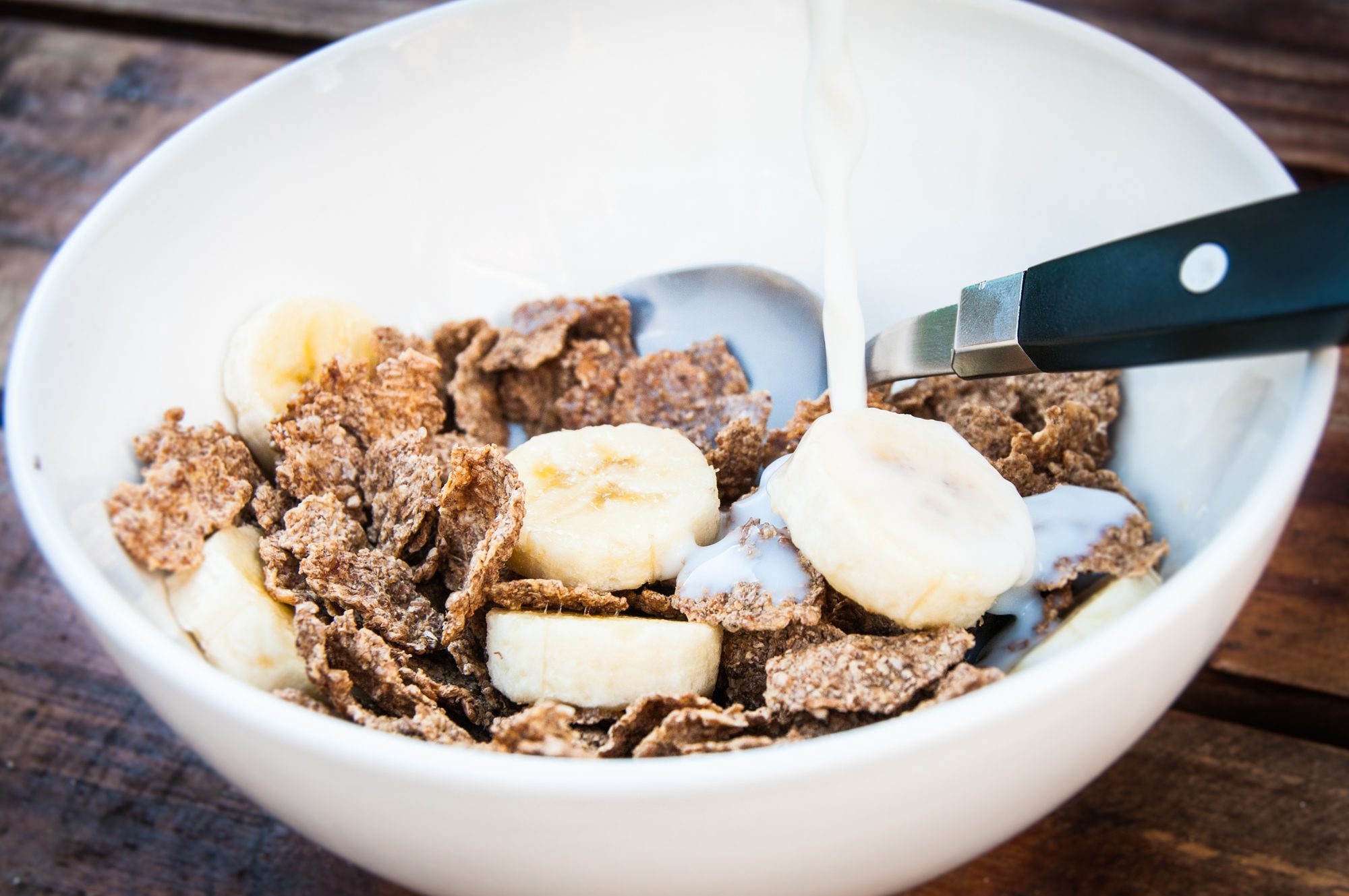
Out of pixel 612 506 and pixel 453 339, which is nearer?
pixel 612 506

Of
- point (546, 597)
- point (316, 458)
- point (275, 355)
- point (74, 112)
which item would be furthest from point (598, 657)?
point (74, 112)

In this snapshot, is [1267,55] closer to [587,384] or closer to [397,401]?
[587,384]

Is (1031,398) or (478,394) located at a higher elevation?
(1031,398)

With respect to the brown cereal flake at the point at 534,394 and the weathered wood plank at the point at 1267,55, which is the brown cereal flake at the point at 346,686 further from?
the weathered wood plank at the point at 1267,55

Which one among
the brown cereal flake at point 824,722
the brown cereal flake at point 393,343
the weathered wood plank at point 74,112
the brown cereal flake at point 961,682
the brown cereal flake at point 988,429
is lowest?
the weathered wood plank at point 74,112

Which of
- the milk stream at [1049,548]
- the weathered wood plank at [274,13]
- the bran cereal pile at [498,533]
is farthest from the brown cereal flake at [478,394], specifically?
the weathered wood plank at [274,13]

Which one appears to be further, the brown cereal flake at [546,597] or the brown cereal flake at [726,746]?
the brown cereal flake at [546,597]

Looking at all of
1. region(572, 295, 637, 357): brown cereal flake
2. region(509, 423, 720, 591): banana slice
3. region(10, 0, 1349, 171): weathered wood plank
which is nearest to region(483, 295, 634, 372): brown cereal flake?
region(572, 295, 637, 357): brown cereal flake
